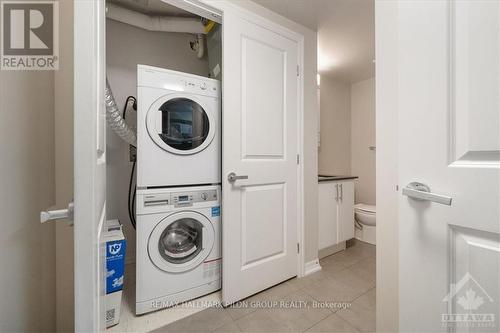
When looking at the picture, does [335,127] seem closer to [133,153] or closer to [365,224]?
[365,224]

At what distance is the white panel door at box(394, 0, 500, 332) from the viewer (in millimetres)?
453

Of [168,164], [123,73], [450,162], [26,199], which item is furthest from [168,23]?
[450,162]

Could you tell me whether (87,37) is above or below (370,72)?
below

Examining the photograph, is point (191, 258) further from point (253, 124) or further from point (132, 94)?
point (132, 94)

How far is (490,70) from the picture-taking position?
1.47 feet

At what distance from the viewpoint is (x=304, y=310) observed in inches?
56.7

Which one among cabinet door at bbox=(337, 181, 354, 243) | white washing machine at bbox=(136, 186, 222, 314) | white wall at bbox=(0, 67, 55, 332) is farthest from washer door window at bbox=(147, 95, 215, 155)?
cabinet door at bbox=(337, 181, 354, 243)

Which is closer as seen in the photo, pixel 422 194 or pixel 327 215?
pixel 422 194

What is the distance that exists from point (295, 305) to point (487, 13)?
168cm

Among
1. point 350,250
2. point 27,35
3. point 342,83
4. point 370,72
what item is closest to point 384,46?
point 27,35

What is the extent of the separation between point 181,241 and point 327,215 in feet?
4.86

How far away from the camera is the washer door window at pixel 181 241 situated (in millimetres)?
1433

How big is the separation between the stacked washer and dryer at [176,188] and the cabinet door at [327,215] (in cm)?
111

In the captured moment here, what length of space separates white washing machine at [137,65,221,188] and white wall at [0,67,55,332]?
54 centimetres
